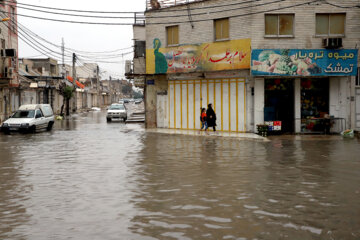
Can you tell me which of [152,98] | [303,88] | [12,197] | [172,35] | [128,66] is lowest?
[12,197]

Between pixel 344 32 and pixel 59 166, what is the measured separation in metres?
17.7

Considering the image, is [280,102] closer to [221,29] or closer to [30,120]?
[221,29]

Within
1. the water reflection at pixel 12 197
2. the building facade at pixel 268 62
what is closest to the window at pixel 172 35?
the building facade at pixel 268 62

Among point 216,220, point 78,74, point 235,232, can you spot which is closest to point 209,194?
point 216,220

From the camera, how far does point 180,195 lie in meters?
8.51

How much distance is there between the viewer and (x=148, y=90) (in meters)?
30.0

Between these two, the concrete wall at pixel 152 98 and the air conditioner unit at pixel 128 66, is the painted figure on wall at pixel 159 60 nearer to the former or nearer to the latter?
the concrete wall at pixel 152 98

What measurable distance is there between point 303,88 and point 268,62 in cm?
277

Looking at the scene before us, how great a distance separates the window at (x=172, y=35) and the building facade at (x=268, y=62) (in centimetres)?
6

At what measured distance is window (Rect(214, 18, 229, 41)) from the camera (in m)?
25.5

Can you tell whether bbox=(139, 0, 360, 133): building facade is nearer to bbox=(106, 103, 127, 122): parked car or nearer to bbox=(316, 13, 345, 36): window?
bbox=(316, 13, 345, 36): window

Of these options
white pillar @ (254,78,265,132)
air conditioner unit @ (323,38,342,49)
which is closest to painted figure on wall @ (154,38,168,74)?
white pillar @ (254,78,265,132)

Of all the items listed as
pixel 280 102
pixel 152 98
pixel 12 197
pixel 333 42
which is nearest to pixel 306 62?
pixel 333 42

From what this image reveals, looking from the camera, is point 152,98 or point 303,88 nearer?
point 303,88
